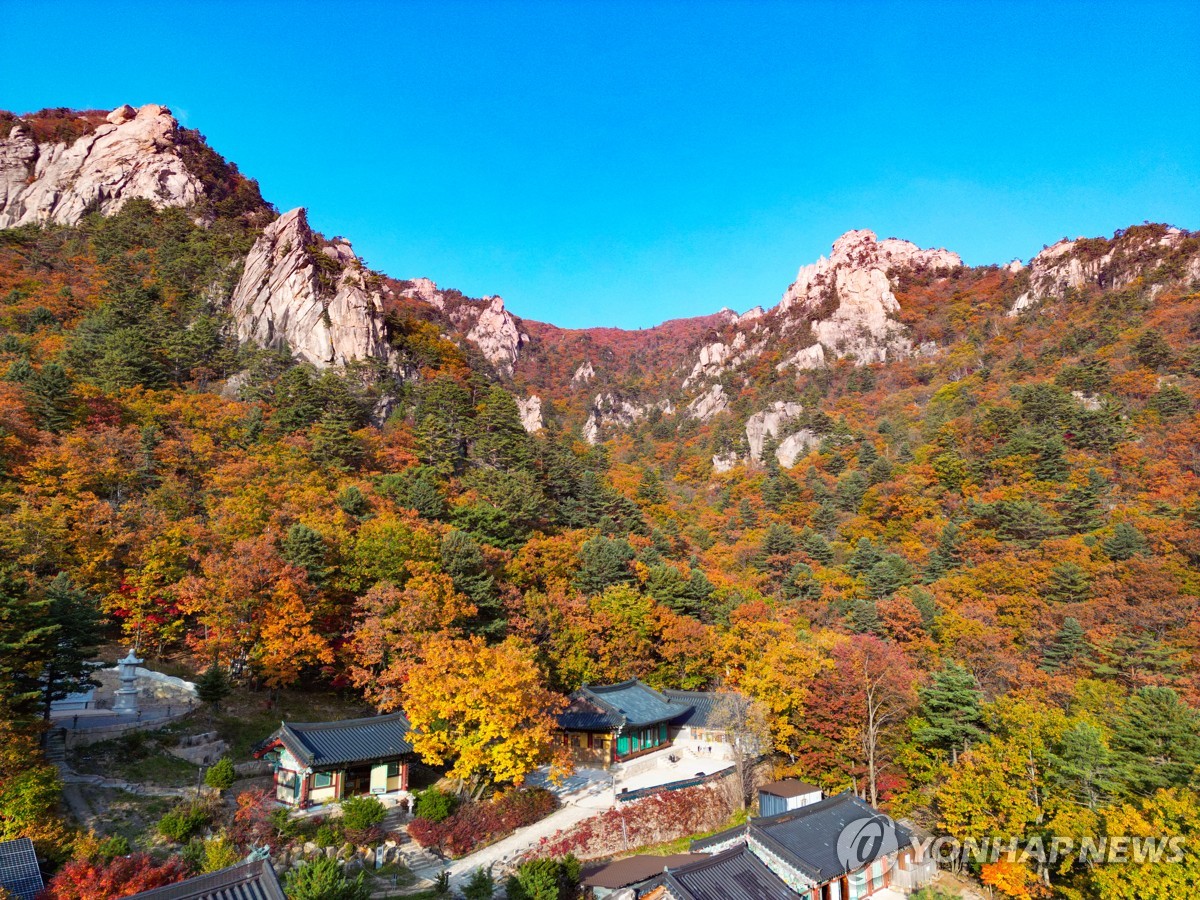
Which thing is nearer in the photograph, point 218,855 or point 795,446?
point 218,855

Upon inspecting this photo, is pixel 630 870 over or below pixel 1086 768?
below

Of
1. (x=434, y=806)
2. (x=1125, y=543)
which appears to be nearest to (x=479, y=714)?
(x=434, y=806)

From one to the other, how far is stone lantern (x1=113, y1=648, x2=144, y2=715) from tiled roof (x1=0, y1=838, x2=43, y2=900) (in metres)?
9.33

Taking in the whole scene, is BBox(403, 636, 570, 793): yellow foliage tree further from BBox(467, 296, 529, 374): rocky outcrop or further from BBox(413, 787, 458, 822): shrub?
BBox(467, 296, 529, 374): rocky outcrop

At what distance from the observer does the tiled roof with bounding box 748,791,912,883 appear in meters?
16.8

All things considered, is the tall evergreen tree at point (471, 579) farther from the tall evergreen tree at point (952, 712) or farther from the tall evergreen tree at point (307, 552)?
the tall evergreen tree at point (952, 712)

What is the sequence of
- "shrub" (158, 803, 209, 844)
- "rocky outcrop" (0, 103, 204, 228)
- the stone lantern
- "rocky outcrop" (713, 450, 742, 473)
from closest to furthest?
"shrub" (158, 803, 209, 844), the stone lantern, "rocky outcrop" (0, 103, 204, 228), "rocky outcrop" (713, 450, 742, 473)

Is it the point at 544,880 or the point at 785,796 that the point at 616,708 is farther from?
the point at 544,880

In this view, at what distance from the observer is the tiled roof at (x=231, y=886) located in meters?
7.83

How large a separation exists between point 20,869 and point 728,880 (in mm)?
14838

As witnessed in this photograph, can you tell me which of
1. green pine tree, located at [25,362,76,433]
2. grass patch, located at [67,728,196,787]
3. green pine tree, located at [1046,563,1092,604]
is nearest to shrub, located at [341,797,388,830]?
grass patch, located at [67,728,196,787]

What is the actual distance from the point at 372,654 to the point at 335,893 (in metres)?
11.4

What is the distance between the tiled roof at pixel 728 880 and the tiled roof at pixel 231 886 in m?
9.32

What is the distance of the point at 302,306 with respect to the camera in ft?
173
